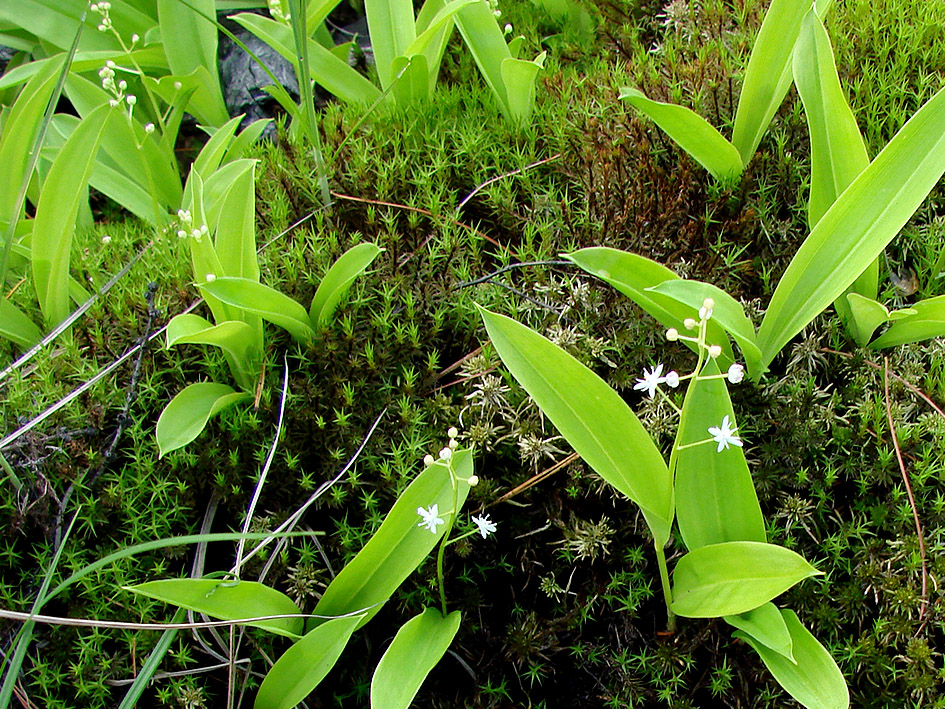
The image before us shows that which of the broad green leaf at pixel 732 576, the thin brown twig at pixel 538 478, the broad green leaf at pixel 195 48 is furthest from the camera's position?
the broad green leaf at pixel 195 48

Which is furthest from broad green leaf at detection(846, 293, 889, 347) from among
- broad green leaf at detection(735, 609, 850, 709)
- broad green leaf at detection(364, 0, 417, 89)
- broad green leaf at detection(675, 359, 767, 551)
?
broad green leaf at detection(364, 0, 417, 89)

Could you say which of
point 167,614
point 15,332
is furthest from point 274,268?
point 167,614

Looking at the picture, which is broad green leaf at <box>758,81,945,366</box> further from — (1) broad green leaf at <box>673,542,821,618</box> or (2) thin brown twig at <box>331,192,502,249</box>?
(2) thin brown twig at <box>331,192,502,249</box>

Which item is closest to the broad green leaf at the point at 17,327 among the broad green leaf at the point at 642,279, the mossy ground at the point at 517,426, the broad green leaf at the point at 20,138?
the mossy ground at the point at 517,426

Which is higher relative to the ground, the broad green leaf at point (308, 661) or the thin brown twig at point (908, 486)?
the thin brown twig at point (908, 486)

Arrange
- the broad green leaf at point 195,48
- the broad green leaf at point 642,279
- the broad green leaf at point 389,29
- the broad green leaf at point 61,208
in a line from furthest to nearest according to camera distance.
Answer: the broad green leaf at point 195,48 < the broad green leaf at point 389,29 < the broad green leaf at point 61,208 < the broad green leaf at point 642,279

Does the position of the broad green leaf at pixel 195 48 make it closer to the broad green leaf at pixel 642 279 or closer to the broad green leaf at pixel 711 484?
the broad green leaf at pixel 642 279

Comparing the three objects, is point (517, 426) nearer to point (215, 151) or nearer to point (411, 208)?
point (411, 208)
